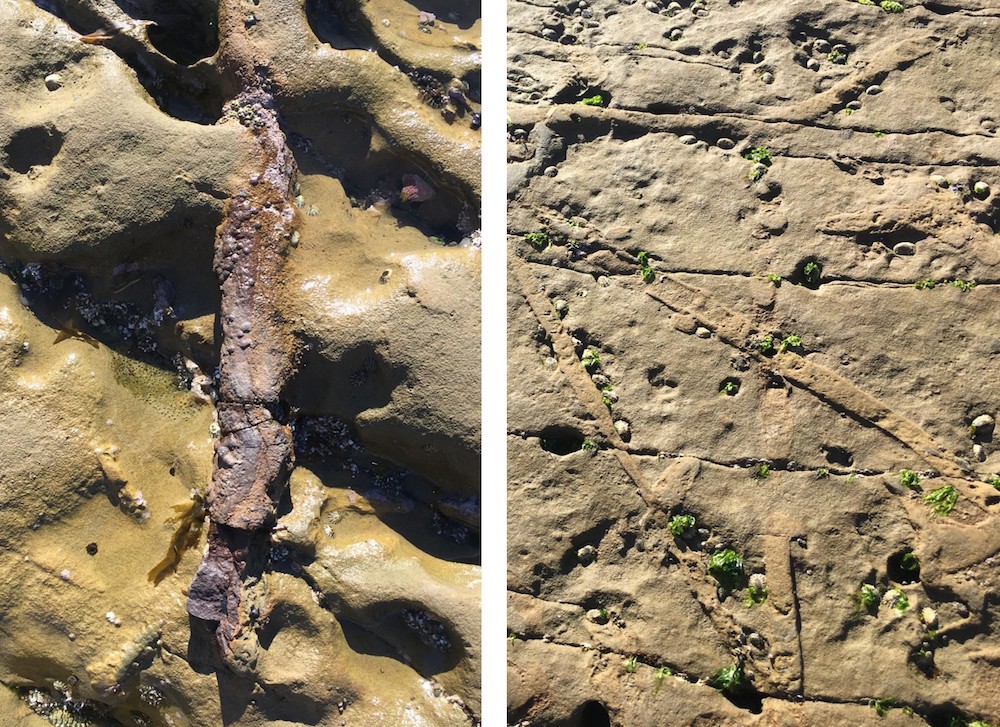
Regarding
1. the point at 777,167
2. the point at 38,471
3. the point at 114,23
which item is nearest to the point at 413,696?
the point at 38,471

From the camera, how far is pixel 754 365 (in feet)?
10.4

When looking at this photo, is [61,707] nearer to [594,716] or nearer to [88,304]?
[88,304]

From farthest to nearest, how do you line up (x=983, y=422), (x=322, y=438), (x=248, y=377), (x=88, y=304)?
(x=88, y=304), (x=322, y=438), (x=248, y=377), (x=983, y=422)

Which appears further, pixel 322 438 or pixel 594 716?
pixel 322 438

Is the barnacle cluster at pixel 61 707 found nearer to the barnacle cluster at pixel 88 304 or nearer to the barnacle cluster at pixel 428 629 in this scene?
the barnacle cluster at pixel 428 629

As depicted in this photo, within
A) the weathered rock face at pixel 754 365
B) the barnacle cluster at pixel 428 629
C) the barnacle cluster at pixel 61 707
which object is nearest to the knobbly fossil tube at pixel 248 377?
the barnacle cluster at pixel 428 629

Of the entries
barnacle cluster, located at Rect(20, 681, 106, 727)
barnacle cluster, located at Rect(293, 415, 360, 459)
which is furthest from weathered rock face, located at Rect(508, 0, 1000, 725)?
barnacle cluster, located at Rect(20, 681, 106, 727)

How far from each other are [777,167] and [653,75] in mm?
740

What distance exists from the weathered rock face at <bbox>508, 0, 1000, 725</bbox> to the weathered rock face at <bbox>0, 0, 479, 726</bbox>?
1.37 ft

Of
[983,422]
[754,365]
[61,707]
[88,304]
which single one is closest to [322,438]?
[88,304]

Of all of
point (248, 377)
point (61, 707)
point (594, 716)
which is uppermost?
point (248, 377)

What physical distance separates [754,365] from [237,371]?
2.32m

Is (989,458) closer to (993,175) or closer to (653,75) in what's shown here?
(993,175)

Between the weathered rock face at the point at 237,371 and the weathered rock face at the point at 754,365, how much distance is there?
42 centimetres
